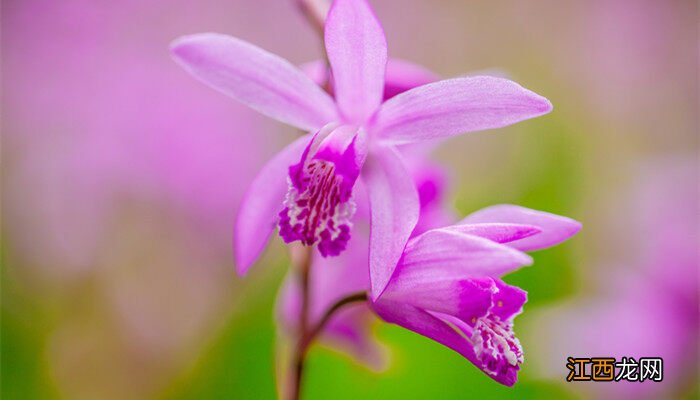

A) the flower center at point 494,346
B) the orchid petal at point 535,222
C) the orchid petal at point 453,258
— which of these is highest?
the orchid petal at point 535,222

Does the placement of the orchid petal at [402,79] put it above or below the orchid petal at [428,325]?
above

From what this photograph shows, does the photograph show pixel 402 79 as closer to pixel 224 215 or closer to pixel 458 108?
pixel 458 108

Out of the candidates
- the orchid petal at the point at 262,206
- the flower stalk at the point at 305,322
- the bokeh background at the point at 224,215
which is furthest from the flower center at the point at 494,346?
the bokeh background at the point at 224,215

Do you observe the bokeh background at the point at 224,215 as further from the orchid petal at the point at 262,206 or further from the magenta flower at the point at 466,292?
the orchid petal at the point at 262,206

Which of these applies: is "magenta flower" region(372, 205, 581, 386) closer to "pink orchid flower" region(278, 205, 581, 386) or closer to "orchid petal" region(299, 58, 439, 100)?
"pink orchid flower" region(278, 205, 581, 386)

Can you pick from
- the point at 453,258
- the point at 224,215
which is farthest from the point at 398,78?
the point at 224,215

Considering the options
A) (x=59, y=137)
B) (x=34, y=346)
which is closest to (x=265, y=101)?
(x=34, y=346)

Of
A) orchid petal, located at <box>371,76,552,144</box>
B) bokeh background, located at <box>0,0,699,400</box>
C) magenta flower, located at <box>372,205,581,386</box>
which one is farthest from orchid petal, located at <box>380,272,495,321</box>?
bokeh background, located at <box>0,0,699,400</box>
